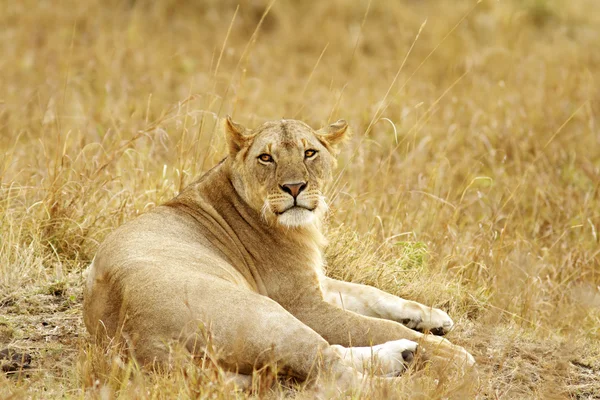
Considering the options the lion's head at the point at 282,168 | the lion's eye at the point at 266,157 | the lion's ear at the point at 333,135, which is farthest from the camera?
the lion's ear at the point at 333,135

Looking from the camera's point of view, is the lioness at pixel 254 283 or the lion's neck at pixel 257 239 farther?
the lion's neck at pixel 257 239

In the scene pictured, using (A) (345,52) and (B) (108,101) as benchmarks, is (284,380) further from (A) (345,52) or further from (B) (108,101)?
(A) (345,52)

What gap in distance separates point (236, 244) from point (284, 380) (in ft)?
3.32

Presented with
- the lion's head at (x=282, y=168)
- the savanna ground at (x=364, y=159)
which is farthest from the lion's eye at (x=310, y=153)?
the savanna ground at (x=364, y=159)

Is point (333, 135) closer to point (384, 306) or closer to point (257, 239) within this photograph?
point (257, 239)

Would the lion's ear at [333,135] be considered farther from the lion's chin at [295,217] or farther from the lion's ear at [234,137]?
the lion's chin at [295,217]

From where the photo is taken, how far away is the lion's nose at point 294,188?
4441 mm

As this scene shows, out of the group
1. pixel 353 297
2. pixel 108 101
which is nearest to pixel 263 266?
pixel 353 297

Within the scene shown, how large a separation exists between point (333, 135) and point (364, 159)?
2.40 m

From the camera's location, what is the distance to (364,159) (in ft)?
24.0

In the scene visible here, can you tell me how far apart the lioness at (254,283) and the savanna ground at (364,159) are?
17cm

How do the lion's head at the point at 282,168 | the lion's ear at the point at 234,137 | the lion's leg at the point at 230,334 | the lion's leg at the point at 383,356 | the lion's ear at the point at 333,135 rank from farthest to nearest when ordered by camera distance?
1. the lion's ear at the point at 333,135
2. the lion's ear at the point at 234,137
3. the lion's head at the point at 282,168
4. the lion's leg at the point at 383,356
5. the lion's leg at the point at 230,334

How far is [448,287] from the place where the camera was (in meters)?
5.20

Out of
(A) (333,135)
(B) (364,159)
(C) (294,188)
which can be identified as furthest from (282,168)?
(B) (364,159)
